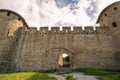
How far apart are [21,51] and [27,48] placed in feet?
2.70

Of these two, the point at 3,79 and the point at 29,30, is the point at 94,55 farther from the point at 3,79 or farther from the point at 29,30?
the point at 3,79

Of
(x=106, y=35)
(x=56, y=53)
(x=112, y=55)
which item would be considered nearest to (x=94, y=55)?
(x=112, y=55)

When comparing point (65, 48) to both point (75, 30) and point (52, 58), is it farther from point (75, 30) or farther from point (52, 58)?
point (75, 30)

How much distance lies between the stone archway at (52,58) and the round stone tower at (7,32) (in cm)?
457

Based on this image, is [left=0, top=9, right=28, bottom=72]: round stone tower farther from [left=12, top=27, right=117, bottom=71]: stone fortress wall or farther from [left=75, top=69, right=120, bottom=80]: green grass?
[left=75, top=69, right=120, bottom=80]: green grass

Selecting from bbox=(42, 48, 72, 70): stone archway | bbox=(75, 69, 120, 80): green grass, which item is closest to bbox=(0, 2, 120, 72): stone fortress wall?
bbox=(42, 48, 72, 70): stone archway

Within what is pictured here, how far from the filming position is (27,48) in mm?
19250

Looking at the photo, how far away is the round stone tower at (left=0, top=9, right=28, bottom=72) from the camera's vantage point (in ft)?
62.0

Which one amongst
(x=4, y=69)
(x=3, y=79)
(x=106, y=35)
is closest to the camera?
(x=3, y=79)

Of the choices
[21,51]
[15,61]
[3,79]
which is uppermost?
[21,51]

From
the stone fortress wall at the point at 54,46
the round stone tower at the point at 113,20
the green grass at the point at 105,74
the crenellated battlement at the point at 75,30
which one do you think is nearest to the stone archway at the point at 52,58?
the stone fortress wall at the point at 54,46

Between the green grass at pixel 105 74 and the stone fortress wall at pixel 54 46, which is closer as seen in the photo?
the green grass at pixel 105 74

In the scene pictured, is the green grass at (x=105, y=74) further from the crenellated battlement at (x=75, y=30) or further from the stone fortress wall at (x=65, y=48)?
the crenellated battlement at (x=75, y=30)

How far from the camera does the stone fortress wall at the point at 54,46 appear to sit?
712 inches
